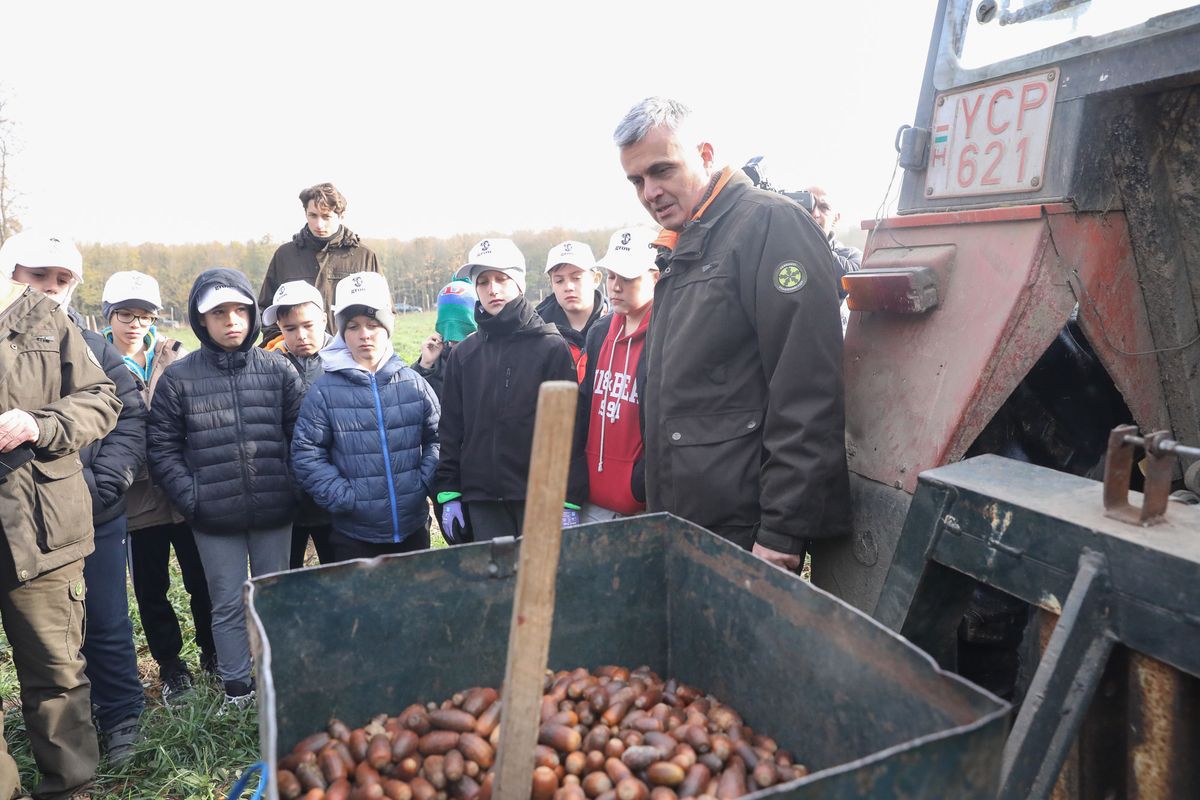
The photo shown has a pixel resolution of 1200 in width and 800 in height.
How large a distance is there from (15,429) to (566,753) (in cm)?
228

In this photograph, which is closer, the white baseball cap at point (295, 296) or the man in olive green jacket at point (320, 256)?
the white baseball cap at point (295, 296)

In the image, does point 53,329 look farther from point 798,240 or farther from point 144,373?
point 798,240

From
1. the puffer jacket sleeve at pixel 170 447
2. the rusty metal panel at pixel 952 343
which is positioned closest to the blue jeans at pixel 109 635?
the puffer jacket sleeve at pixel 170 447

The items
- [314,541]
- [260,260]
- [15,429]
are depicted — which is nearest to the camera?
[15,429]

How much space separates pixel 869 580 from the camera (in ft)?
6.91

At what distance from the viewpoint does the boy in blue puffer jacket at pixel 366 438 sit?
139 inches

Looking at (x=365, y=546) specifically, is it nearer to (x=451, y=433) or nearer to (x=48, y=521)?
(x=451, y=433)

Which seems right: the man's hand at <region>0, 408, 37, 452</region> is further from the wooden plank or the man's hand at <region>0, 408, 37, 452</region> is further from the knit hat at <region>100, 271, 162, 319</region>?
the wooden plank

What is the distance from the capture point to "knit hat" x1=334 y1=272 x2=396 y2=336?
3648mm

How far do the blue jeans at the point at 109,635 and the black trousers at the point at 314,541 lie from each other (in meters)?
0.76

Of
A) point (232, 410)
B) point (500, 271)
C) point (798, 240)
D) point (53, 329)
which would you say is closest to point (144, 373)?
point (232, 410)

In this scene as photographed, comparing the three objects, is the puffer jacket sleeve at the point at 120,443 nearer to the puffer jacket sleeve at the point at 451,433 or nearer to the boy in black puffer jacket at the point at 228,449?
the boy in black puffer jacket at the point at 228,449

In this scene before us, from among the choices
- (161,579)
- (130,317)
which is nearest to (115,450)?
(161,579)

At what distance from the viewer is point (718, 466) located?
7.56 feet
